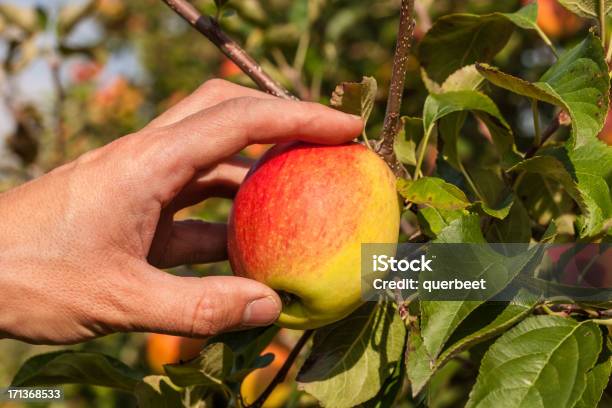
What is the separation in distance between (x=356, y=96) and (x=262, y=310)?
0.33 meters

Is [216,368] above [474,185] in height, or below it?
below

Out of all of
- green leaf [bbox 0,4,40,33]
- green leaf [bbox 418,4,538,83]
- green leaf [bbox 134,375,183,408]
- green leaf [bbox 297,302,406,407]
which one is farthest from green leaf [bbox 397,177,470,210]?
green leaf [bbox 0,4,40,33]

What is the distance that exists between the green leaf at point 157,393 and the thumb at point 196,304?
0.53ft

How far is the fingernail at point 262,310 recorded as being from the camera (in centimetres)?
100

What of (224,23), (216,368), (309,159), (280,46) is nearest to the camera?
(309,159)

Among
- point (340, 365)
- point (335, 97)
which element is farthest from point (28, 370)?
point (335, 97)

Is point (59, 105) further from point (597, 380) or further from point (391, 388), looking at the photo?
point (597, 380)

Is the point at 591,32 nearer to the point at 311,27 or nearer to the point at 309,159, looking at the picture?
the point at 309,159

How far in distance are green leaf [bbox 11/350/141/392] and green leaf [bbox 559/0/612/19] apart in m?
0.88

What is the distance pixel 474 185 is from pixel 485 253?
298 mm

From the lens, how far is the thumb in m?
1.00

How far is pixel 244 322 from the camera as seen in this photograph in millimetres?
1044

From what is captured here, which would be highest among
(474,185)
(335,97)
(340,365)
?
(335,97)

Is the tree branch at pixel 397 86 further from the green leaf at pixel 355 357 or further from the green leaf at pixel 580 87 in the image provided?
the green leaf at pixel 355 357
